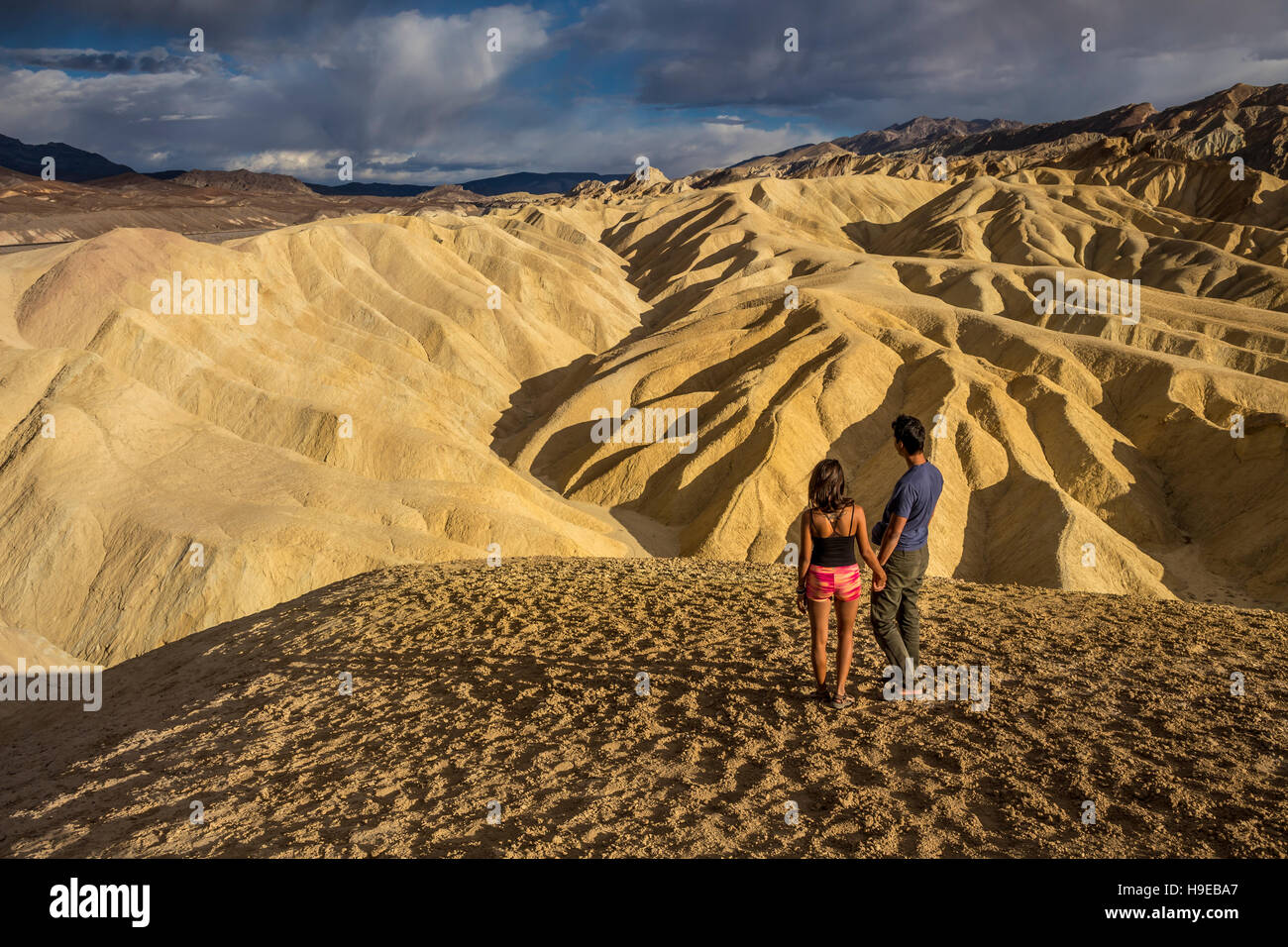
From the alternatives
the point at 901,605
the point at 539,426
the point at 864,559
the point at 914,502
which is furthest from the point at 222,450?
the point at 914,502

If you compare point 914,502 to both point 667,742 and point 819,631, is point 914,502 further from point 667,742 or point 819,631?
point 667,742

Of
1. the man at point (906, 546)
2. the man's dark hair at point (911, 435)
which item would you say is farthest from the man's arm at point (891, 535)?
the man's dark hair at point (911, 435)

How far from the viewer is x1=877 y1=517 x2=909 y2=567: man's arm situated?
750 cm

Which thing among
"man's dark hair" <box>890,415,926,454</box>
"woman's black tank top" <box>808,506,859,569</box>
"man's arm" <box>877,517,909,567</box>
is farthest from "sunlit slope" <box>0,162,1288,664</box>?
"man's dark hair" <box>890,415,926,454</box>

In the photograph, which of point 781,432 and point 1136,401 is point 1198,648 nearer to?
point 781,432

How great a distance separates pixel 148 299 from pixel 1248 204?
356ft

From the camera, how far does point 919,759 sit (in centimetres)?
677

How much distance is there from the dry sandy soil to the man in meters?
0.61

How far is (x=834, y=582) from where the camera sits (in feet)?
24.0

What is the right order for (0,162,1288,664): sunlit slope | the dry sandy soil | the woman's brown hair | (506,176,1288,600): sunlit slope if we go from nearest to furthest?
the dry sandy soil < the woman's brown hair < (0,162,1288,664): sunlit slope < (506,176,1288,600): sunlit slope

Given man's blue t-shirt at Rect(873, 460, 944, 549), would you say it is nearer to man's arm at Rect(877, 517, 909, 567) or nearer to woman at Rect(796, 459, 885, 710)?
man's arm at Rect(877, 517, 909, 567)

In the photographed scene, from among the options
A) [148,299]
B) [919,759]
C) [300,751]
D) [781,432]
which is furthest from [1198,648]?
[148,299]

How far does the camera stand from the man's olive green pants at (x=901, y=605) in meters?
7.74

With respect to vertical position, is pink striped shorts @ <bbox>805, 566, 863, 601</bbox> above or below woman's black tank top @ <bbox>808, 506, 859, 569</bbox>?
below
